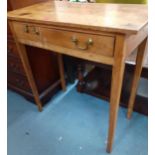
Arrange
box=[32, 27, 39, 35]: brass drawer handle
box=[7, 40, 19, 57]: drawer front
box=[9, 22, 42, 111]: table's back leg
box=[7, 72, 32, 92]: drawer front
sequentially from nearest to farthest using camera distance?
1. box=[32, 27, 39, 35]: brass drawer handle
2. box=[9, 22, 42, 111]: table's back leg
3. box=[7, 40, 19, 57]: drawer front
4. box=[7, 72, 32, 92]: drawer front

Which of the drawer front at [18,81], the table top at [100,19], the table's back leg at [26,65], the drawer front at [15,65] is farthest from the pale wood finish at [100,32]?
the drawer front at [18,81]

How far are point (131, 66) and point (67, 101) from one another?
0.69m

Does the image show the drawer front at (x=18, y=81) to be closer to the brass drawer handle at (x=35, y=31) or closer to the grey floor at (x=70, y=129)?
the grey floor at (x=70, y=129)

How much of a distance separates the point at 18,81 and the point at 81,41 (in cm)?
101

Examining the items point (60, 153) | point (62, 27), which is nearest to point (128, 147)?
point (60, 153)

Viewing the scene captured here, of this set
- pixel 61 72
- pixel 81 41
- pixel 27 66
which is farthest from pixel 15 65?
pixel 81 41

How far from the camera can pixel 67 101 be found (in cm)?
161

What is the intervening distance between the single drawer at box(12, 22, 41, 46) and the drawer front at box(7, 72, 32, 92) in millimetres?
514

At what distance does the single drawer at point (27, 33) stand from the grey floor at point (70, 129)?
2.37 feet

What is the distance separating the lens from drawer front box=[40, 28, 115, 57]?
2.37 feet

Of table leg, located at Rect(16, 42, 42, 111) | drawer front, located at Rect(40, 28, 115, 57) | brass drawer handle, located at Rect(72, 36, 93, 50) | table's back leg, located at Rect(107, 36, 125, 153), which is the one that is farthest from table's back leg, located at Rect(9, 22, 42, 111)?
table's back leg, located at Rect(107, 36, 125, 153)

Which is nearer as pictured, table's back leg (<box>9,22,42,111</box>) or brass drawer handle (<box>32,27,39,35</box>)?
brass drawer handle (<box>32,27,39,35</box>)

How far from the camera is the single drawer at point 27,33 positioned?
950mm

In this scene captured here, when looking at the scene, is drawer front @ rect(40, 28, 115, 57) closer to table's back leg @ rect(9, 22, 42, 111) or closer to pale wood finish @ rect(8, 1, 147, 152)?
pale wood finish @ rect(8, 1, 147, 152)
